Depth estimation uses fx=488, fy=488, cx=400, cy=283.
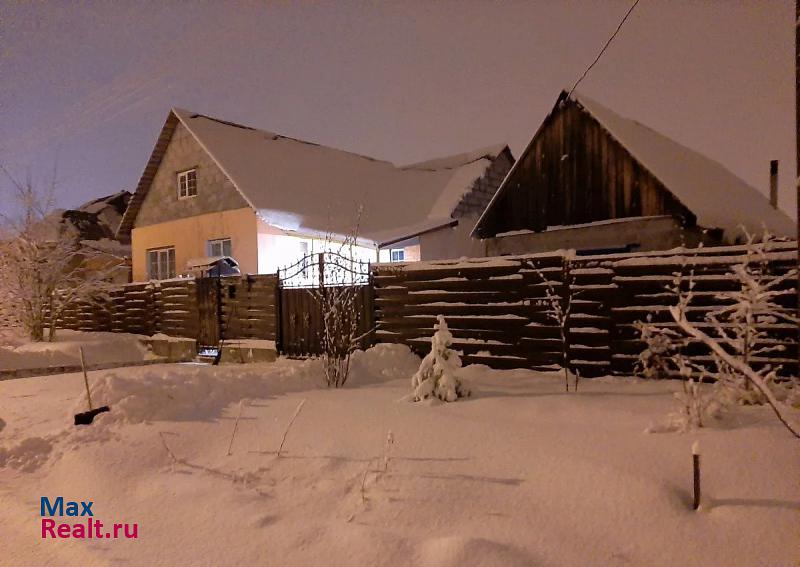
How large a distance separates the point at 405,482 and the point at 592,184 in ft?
36.5

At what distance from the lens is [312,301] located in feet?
34.2

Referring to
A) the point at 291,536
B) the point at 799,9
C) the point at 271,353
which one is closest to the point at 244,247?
the point at 271,353

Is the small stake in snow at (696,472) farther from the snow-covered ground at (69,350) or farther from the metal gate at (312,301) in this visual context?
the snow-covered ground at (69,350)

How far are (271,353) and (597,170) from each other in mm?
9367

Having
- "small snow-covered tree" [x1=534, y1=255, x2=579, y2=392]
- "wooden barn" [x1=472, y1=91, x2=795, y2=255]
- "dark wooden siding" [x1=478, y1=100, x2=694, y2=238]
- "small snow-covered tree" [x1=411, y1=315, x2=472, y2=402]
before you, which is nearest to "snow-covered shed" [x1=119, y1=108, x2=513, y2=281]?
"dark wooden siding" [x1=478, y1=100, x2=694, y2=238]

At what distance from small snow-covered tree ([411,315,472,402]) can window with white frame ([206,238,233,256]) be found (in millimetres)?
12651

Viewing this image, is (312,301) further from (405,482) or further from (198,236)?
(198,236)

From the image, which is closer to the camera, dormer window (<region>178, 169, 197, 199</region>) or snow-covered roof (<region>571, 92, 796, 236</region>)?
snow-covered roof (<region>571, 92, 796, 236</region>)

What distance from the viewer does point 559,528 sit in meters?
3.04

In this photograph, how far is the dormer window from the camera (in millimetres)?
18562

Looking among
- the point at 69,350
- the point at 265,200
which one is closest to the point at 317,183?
the point at 265,200

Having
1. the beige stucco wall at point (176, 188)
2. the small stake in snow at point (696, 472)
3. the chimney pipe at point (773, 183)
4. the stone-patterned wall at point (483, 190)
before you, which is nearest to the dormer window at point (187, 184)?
the beige stucco wall at point (176, 188)

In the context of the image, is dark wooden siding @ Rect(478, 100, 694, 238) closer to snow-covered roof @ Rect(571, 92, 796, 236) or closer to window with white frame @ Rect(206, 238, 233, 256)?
snow-covered roof @ Rect(571, 92, 796, 236)

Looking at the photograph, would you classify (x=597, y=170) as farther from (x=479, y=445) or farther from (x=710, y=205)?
(x=479, y=445)
